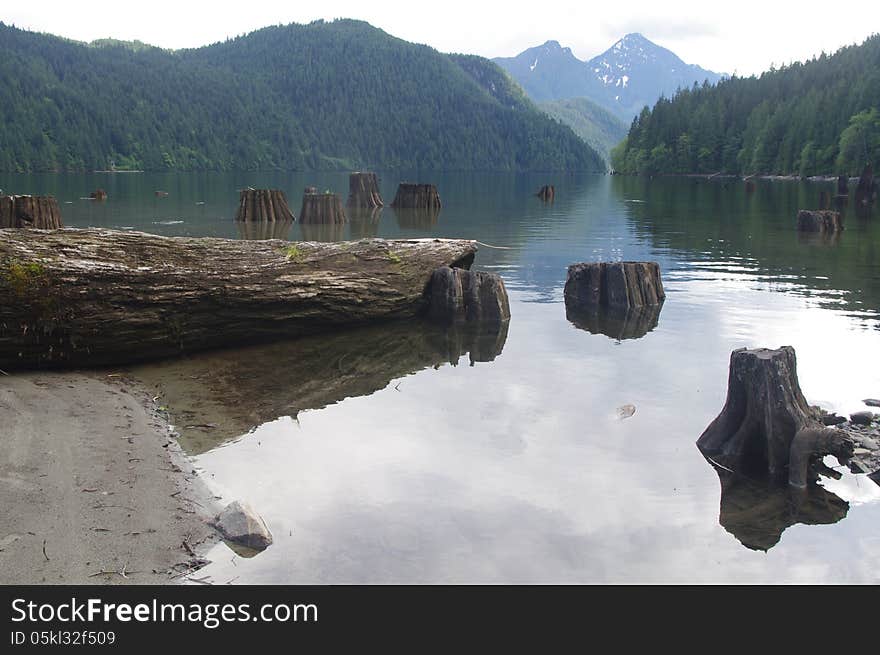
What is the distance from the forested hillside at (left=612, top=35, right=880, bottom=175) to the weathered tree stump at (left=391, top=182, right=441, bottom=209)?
8083 centimetres

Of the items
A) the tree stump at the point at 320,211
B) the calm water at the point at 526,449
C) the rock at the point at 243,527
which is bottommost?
the calm water at the point at 526,449

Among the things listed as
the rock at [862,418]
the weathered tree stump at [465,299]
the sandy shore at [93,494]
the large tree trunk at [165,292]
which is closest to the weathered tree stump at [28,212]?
the large tree trunk at [165,292]

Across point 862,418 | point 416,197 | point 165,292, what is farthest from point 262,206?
point 862,418

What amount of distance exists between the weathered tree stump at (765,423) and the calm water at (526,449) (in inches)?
13.0

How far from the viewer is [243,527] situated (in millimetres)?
6105

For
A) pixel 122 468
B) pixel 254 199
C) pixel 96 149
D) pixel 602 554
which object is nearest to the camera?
pixel 602 554

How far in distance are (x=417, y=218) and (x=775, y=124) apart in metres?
113

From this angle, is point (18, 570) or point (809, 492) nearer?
point (18, 570)

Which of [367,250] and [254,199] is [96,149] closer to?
[254,199]

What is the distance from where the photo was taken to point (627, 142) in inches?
7264

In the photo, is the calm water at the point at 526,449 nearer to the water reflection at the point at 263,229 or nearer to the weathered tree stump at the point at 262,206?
the water reflection at the point at 263,229

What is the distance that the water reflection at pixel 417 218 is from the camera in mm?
33906
